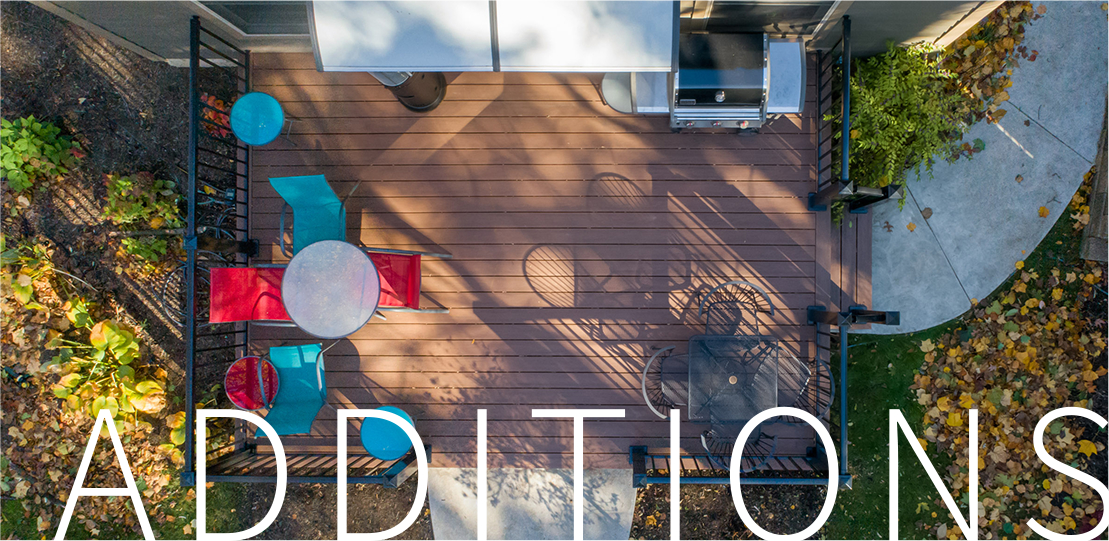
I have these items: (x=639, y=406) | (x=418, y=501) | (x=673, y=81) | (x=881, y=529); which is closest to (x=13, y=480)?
(x=418, y=501)

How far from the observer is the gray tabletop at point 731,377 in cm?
458

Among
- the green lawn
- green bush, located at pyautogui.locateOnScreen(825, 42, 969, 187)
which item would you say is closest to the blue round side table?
the green lawn

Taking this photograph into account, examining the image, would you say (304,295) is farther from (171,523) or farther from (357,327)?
(171,523)

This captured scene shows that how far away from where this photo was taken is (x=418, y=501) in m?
5.00

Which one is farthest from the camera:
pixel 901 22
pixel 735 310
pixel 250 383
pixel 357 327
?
pixel 735 310

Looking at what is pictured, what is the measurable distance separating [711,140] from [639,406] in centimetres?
292

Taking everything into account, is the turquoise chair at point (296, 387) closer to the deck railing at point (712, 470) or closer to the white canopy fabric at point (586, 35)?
A: the deck railing at point (712, 470)

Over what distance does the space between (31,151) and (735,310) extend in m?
8.00

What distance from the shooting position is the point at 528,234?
17.3 ft

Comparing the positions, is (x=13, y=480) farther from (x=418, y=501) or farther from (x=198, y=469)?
(x=418, y=501)

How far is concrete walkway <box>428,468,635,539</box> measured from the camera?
17.5ft

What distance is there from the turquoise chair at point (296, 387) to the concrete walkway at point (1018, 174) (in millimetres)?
6037

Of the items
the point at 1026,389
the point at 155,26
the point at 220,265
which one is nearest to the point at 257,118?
the point at 155,26

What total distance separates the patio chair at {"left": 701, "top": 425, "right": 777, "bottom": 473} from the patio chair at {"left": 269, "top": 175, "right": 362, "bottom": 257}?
4.06m
